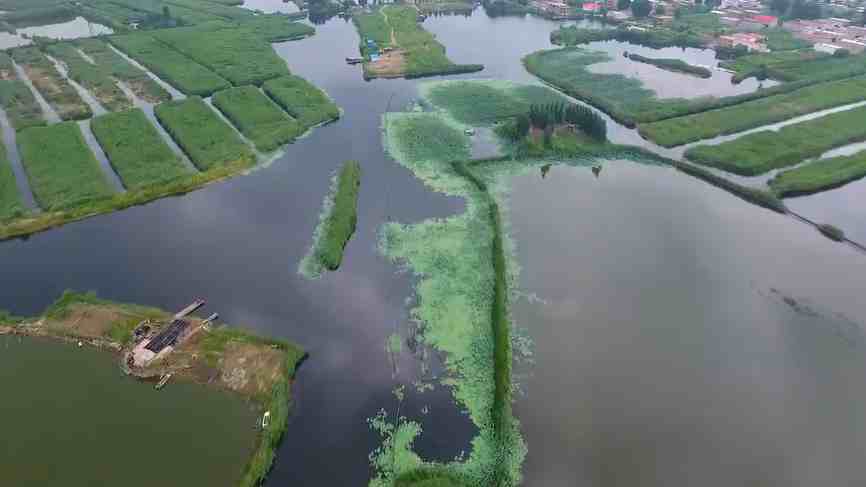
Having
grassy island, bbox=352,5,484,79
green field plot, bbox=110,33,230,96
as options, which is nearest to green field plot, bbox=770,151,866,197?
grassy island, bbox=352,5,484,79

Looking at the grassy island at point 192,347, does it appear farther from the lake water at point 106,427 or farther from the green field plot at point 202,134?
the green field plot at point 202,134

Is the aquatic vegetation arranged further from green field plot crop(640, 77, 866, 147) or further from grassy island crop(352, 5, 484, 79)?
green field plot crop(640, 77, 866, 147)

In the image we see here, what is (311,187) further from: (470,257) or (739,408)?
(739,408)

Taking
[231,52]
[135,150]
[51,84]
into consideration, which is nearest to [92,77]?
[51,84]

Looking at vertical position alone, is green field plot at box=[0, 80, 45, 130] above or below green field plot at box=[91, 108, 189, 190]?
above

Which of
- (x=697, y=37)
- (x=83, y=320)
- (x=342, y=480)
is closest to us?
(x=342, y=480)

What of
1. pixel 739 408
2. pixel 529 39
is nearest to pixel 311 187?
pixel 739 408
